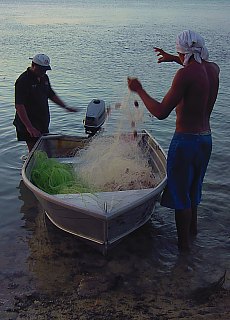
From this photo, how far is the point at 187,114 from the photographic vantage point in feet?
16.4

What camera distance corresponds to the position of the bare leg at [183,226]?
5434 mm

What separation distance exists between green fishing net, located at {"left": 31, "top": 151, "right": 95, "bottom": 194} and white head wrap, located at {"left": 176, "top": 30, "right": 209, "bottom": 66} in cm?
213

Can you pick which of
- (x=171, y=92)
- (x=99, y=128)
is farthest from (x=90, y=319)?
(x=99, y=128)

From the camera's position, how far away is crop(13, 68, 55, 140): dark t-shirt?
23.0 ft

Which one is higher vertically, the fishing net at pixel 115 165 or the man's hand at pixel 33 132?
the man's hand at pixel 33 132

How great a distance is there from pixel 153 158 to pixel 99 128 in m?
2.02

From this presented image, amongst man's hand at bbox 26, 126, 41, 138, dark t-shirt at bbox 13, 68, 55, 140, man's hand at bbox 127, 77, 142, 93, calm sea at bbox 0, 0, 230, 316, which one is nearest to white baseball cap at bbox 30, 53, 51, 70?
dark t-shirt at bbox 13, 68, 55, 140

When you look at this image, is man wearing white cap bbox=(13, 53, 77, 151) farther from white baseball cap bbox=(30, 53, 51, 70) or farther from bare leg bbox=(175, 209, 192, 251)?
bare leg bbox=(175, 209, 192, 251)

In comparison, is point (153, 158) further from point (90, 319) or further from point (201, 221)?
point (90, 319)

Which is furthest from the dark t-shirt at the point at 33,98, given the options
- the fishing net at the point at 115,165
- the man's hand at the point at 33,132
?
the fishing net at the point at 115,165

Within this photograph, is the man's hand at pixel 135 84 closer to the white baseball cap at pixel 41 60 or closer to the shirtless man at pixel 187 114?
the shirtless man at pixel 187 114

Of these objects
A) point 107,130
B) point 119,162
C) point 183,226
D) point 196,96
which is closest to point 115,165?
point 119,162

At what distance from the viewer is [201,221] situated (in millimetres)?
6688

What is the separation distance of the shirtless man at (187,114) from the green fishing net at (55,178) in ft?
4.06
